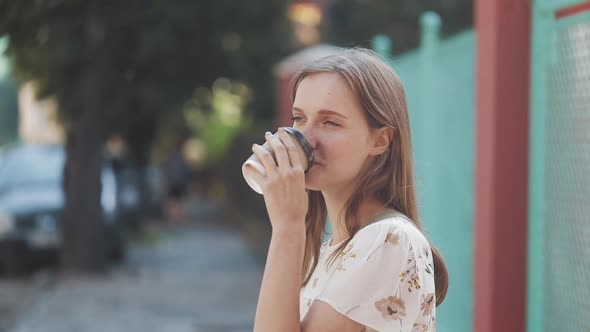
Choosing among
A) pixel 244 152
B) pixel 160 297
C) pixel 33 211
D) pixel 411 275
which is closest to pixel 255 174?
pixel 411 275

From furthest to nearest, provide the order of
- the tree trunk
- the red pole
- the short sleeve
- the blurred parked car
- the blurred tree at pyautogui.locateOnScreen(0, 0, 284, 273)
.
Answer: the blurred parked car, the tree trunk, the blurred tree at pyautogui.locateOnScreen(0, 0, 284, 273), the red pole, the short sleeve

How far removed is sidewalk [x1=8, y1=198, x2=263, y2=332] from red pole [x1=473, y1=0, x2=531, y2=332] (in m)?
4.45

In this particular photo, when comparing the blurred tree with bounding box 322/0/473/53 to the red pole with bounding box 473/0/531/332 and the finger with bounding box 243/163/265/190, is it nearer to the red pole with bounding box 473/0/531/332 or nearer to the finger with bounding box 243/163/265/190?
the red pole with bounding box 473/0/531/332

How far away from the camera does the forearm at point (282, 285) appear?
1625 mm

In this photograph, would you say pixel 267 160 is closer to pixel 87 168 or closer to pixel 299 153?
pixel 299 153

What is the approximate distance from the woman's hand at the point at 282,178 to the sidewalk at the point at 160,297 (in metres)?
5.68

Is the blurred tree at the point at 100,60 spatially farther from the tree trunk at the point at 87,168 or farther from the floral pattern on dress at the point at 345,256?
the floral pattern on dress at the point at 345,256

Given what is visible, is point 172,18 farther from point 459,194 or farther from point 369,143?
point 369,143

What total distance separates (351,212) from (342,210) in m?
0.03

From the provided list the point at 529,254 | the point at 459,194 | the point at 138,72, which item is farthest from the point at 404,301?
the point at 138,72

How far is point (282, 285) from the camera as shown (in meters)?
1.65

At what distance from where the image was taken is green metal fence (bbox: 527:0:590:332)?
255 cm

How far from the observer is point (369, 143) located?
178cm

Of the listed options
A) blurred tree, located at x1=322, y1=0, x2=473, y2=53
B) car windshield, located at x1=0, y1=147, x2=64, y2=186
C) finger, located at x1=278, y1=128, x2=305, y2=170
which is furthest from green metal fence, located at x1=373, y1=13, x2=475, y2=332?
car windshield, located at x1=0, y1=147, x2=64, y2=186
